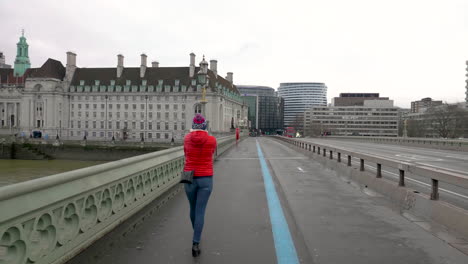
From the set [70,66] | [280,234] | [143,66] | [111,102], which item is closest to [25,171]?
[280,234]

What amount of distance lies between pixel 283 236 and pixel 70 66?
133 meters

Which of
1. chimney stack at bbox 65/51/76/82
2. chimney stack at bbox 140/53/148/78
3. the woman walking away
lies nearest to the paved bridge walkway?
the woman walking away

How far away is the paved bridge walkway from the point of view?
4.92 m

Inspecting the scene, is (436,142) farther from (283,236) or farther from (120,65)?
(120,65)

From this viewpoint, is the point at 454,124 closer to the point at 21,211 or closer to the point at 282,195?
the point at 282,195

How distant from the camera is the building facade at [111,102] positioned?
117 metres

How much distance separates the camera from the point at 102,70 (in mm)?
127812

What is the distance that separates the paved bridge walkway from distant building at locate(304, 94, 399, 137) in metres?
168

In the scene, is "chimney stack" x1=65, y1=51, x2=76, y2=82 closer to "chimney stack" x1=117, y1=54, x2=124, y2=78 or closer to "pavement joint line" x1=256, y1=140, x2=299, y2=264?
"chimney stack" x1=117, y1=54, x2=124, y2=78

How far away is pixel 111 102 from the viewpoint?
398ft

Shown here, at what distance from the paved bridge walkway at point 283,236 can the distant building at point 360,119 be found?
552 ft

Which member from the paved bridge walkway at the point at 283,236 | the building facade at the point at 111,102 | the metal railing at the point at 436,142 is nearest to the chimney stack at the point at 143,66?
the building facade at the point at 111,102

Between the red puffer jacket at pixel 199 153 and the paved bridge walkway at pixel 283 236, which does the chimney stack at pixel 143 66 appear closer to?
the paved bridge walkway at pixel 283 236

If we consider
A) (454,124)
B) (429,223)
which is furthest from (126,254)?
(454,124)
